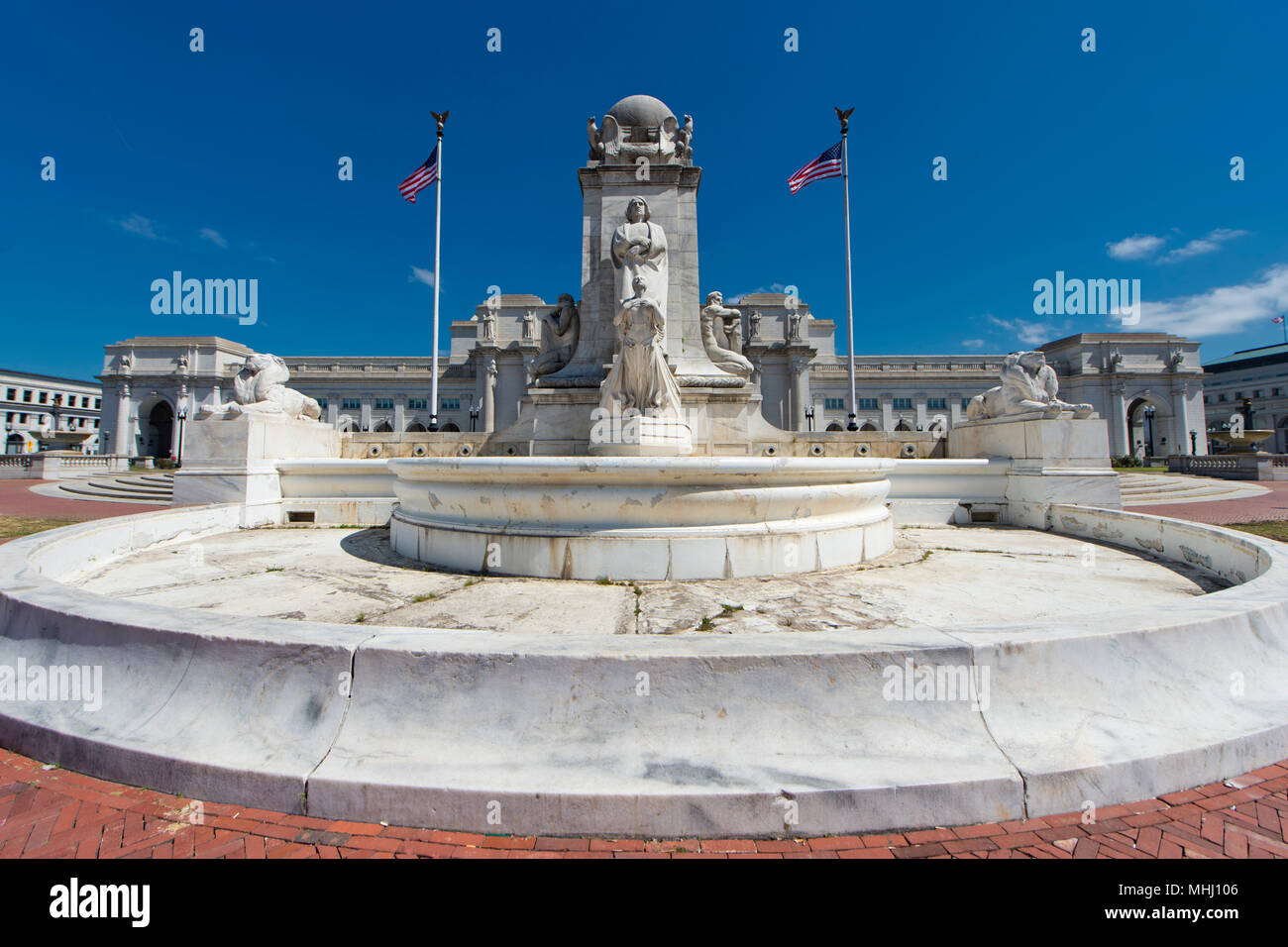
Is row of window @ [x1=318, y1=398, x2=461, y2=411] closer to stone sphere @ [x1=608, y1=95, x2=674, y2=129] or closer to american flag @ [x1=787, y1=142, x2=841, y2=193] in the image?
american flag @ [x1=787, y1=142, x2=841, y2=193]

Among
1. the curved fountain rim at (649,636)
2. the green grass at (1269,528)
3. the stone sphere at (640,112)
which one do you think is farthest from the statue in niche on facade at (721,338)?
the green grass at (1269,528)

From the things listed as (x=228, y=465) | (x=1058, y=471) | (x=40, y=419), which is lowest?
(x=1058, y=471)

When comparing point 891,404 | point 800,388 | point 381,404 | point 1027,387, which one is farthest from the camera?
point 891,404

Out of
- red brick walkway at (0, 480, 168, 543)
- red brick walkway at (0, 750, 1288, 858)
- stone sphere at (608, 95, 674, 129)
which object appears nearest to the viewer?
red brick walkway at (0, 750, 1288, 858)

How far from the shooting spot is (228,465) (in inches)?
313

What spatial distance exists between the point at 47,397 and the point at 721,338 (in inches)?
4894

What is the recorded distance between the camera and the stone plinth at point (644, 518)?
15.3 ft

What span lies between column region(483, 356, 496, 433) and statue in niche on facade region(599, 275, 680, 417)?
149 ft

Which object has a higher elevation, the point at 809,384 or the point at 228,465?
the point at 809,384

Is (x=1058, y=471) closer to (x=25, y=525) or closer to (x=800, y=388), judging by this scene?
(x=25, y=525)

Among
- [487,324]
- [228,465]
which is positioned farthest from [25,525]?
[487,324]

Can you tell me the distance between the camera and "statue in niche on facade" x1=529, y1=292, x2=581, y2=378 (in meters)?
11.4

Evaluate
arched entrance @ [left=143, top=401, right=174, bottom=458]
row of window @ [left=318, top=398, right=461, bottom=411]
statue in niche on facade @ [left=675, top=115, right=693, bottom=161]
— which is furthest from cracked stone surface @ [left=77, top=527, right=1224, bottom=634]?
arched entrance @ [left=143, top=401, right=174, bottom=458]

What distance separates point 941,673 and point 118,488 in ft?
86.4
